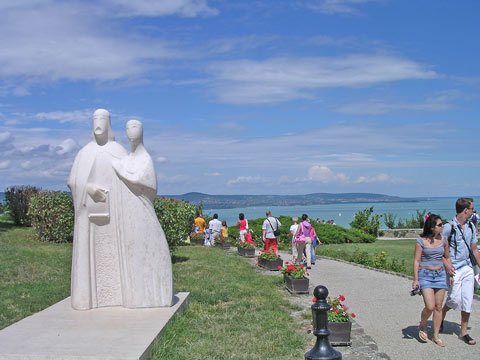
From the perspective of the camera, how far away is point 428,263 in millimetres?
6957

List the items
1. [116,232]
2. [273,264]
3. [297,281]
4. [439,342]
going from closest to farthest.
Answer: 1. [439,342]
2. [116,232]
3. [297,281]
4. [273,264]

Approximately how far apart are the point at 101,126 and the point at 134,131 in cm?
49

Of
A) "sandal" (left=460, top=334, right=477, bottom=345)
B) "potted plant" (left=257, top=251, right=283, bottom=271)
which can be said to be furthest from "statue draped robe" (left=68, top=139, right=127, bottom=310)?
"potted plant" (left=257, top=251, right=283, bottom=271)

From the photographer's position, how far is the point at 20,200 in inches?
858

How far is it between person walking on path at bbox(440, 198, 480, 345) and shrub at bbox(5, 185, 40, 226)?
18716 mm

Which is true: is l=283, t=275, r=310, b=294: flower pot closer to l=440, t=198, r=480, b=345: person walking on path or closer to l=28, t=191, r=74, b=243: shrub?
l=440, t=198, r=480, b=345: person walking on path

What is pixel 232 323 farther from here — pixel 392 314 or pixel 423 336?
pixel 392 314

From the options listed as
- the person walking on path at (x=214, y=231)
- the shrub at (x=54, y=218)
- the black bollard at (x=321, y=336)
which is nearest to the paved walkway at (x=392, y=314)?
the black bollard at (x=321, y=336)

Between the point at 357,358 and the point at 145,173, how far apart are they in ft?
12.3

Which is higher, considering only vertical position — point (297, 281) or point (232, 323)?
point (297, 281)

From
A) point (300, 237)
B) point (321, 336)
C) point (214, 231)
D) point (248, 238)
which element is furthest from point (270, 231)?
point (321, 336)

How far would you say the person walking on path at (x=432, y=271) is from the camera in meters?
6.90

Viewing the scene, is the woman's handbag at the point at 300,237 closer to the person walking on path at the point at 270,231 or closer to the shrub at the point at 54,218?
the person walking on path at the point at 270,231

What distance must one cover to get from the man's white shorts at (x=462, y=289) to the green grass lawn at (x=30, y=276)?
21.1 ft
